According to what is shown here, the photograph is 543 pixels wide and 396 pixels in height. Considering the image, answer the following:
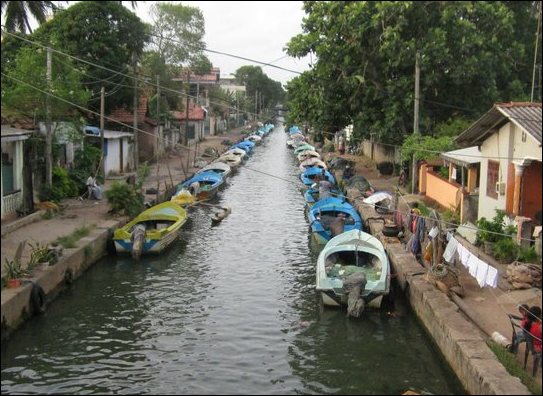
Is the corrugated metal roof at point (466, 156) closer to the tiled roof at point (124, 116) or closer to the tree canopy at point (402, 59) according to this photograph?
the tree canopy at point (402, 59)

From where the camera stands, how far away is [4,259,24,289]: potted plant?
49.5 ft

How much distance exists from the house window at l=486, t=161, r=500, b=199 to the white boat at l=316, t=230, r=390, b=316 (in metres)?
4.08

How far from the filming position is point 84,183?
97.6ft

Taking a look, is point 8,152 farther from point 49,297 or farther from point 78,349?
point 78,349

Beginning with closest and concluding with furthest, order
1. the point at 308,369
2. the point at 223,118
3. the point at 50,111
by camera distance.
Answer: the point at 308,369
the point at 50,111
the point at 223,118

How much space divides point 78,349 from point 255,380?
423cm

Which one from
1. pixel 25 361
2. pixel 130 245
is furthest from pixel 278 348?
pixel 130 245

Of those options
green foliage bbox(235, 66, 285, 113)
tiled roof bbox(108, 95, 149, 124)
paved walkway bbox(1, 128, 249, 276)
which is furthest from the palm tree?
green foliage bbox(235, 66, 285, 113)

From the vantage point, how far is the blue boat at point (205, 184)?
34.3m

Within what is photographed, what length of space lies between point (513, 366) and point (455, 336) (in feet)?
4.40

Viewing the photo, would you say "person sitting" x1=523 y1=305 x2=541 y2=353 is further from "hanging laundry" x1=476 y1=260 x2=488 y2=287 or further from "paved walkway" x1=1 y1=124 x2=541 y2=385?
"hanging laundry" x1=476 y1=260 x2=488 y2=287

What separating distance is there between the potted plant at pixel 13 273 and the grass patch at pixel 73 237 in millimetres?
3267

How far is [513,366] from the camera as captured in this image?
37.7ft

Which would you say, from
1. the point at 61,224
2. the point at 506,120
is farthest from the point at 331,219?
the point at 61,224
